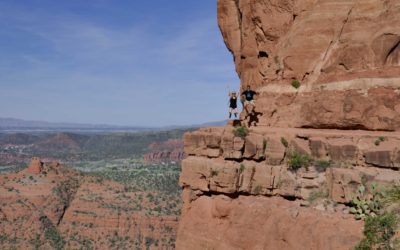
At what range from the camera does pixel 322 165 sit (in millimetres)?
20547

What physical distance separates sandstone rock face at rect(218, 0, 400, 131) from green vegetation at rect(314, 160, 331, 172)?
2.30 m

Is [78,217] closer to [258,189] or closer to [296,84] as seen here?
[296,84]

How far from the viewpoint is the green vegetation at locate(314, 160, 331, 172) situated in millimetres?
20391

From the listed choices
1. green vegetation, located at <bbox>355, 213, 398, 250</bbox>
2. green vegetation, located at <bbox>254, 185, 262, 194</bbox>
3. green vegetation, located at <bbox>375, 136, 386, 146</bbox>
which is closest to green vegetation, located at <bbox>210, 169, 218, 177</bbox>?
green vegetation, located at <bbox>254, 185, 262, 194</bbox>

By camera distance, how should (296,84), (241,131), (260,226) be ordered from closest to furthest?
(260,226) → (241,131) → (296,84)

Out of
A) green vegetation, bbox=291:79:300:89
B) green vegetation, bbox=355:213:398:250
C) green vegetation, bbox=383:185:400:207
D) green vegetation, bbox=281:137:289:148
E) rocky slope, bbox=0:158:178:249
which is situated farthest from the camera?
rocky slope, bbox=0:158:178:249

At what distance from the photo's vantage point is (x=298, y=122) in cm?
2358

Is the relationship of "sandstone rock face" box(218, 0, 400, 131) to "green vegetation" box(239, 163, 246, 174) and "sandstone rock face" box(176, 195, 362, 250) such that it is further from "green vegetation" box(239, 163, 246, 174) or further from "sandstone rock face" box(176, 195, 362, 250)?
"sandstone rock face" box(176, 195, 362, 250)

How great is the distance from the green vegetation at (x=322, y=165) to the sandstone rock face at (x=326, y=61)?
2302 millimetres

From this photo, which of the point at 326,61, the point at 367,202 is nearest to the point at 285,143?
the point at 326,61

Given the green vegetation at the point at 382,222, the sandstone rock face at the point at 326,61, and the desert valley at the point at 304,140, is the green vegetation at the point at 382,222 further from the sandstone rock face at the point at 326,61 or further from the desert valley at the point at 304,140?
the sandstone rock face at the point at 326,61

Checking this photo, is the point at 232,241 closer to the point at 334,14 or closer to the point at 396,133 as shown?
the point at 396,133

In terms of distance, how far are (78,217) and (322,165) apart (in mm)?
69200

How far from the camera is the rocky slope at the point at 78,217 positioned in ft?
251
